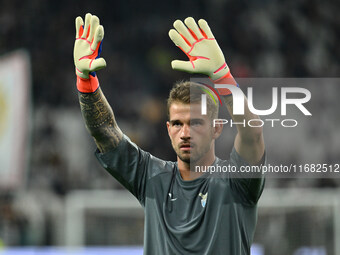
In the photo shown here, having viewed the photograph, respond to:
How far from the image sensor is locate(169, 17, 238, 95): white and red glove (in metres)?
3.04

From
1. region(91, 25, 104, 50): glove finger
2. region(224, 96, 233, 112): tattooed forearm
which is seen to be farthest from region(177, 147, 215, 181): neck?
region(91, 25, 104, 50): glove finger

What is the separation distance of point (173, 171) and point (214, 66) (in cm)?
64

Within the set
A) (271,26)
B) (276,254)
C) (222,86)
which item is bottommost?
(276,254)

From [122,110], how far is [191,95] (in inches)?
286

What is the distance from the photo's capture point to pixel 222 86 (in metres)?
3.05

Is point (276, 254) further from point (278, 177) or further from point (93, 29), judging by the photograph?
point (93, 29)

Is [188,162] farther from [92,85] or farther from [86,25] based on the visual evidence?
[86,25]

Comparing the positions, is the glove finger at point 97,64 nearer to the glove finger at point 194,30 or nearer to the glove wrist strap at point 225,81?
the glove finger at point 194,30

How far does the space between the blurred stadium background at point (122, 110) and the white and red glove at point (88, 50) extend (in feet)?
14.2

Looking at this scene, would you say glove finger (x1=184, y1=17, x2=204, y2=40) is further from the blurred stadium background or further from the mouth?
the blurred stadium background

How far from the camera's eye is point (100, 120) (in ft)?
11.0

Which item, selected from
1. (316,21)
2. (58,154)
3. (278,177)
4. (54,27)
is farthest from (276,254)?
(54,27)

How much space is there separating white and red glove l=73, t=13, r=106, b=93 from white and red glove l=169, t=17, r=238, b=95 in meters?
0.39

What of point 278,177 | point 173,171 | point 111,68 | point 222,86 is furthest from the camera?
point 111,68
